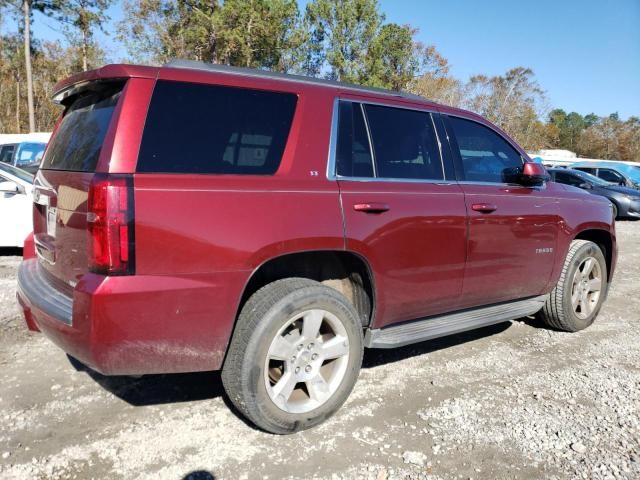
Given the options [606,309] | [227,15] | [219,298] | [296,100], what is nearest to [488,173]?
[296,100]

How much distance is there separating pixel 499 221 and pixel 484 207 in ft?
0.62

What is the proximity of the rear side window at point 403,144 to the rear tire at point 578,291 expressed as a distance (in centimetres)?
182

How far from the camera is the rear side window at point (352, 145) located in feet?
10.0

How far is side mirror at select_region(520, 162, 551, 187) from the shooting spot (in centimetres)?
398

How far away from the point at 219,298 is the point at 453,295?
1800 mm

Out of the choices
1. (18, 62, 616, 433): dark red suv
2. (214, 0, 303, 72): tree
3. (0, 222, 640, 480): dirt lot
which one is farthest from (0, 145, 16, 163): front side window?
(18, 62, 616, 433): dark red suv

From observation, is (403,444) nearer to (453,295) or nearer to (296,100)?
(453,295)

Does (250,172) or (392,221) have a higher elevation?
(250,172)

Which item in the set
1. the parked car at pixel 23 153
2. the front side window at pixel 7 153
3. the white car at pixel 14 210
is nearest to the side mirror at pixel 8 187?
the white car at pixel 14 210

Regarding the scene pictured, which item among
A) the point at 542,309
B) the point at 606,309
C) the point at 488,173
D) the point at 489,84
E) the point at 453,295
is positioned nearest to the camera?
the point at 453,295

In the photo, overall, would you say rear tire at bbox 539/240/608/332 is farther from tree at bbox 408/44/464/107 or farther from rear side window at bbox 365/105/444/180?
tree at bbox 408/44/464/107

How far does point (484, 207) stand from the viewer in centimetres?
367

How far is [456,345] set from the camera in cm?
436

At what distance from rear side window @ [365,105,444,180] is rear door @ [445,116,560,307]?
0.23m
